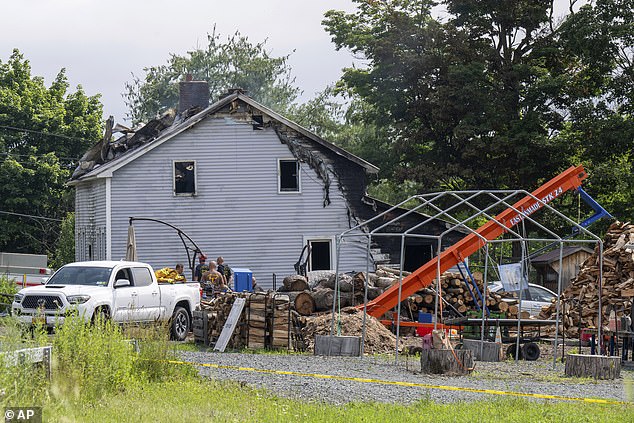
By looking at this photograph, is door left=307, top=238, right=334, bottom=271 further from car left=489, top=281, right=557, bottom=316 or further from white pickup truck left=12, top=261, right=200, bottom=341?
white pickup truck left=12, top=261, right=200, bottom=341

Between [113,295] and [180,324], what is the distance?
275 centimetres

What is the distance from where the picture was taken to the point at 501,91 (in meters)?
42.2

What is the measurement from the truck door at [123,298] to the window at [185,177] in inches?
571

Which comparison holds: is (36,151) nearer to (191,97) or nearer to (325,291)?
(191,97)

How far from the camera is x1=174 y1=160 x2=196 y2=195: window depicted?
37344 mm

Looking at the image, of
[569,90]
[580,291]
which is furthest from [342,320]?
[569,90]

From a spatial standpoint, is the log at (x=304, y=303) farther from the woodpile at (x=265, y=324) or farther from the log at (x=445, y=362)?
the log at (x=445, y=362)

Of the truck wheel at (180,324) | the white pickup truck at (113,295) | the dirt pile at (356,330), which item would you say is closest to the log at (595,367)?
the dirt pile at (356,330)

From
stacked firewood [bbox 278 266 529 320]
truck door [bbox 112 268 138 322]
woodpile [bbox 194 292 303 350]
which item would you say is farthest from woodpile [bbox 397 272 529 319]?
truck door [bbox 112 268 138 322]

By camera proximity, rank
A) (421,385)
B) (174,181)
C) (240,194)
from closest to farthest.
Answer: (421,385) < (174,181) < (240,194)

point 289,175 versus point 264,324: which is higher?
point 289,175

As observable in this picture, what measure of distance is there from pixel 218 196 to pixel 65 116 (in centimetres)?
2797

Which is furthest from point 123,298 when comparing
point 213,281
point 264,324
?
point 213,281

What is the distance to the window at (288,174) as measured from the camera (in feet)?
125
